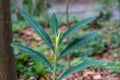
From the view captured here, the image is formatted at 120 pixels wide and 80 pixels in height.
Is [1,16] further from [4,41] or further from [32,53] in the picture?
[32,53]

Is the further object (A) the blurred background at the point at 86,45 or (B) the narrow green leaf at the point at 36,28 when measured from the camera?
(A) the blurred background at the point at 86,45

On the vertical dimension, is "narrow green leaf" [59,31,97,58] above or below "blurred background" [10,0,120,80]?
below

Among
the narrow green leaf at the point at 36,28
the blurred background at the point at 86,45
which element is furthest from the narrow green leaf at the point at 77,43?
the blurred background at the point at 86,45

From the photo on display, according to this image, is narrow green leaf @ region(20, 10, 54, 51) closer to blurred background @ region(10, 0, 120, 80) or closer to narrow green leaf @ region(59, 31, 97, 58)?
narrow green leaf @ region(59, 31, 97, 58)

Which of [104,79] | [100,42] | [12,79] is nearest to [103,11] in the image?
[100,42]

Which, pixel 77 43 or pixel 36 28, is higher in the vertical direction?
pixel 36 28

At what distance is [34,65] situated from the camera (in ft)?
13.9

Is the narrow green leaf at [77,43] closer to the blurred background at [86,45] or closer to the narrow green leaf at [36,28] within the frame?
the narrow green leaf at [36,28]

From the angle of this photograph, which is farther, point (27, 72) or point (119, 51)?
point (119, 51)

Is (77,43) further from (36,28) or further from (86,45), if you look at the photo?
(86,45)

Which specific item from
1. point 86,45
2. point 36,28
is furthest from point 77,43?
point 86,45

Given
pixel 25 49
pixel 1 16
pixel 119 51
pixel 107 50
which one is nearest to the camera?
pixel 25 49

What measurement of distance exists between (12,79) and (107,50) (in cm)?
404

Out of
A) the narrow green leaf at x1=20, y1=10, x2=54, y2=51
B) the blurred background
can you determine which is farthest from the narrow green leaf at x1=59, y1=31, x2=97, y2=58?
the blurred background
